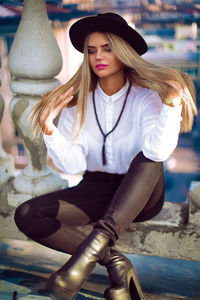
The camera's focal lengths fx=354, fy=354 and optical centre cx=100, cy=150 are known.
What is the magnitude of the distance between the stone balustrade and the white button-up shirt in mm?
213

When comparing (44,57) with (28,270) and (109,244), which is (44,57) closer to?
(109,244)

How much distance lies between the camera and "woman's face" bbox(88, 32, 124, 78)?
1547 millimetres

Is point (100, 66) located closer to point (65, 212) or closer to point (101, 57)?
point (101, 57)

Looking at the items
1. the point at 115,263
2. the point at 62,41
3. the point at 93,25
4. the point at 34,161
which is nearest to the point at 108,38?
the point at 93,25

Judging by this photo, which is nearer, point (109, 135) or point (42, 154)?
point (109, 135)

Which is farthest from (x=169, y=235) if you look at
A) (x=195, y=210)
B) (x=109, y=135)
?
(x=109, y=135)

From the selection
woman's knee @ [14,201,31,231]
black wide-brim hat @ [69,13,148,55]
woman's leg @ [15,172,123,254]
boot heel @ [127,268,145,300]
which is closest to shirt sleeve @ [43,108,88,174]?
woman's leg @ [15,172,123,254]

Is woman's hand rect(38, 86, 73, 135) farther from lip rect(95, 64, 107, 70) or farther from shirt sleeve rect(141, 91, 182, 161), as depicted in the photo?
shirt sleeve rect(141, 91, 182, 161)

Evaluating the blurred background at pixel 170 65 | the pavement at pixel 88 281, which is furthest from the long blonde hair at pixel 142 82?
the blurred background at pixel 170 65

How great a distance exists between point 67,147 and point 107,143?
193mm

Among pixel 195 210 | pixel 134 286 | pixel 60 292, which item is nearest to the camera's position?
pixel 60 292

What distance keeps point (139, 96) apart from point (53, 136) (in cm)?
45

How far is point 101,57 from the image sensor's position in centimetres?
156

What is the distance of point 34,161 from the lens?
1939 mm
